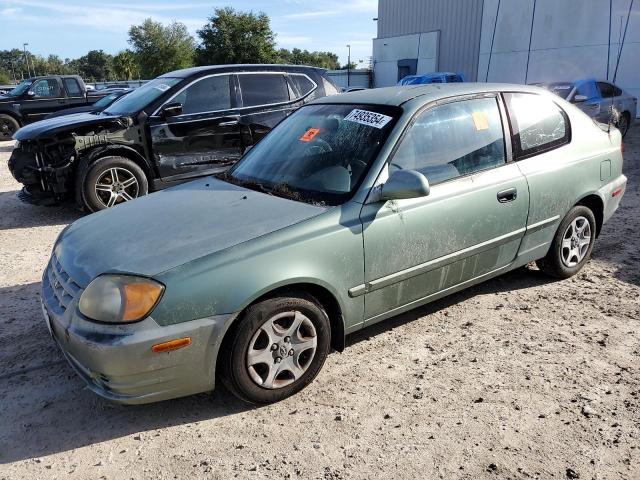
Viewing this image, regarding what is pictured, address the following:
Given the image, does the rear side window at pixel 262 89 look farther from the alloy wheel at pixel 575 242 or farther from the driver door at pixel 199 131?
the alloy wheel at pixel 575 242

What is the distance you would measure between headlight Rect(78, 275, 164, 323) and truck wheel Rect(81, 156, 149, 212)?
407 centimetres

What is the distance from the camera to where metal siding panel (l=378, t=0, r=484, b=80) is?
2536cm

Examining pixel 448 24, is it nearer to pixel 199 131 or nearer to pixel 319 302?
pixel 199 131

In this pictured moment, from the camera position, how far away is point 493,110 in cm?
367

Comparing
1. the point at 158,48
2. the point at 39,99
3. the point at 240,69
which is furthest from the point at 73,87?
the point at 158,48

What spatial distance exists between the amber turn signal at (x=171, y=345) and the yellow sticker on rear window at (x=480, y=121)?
2.38 metres

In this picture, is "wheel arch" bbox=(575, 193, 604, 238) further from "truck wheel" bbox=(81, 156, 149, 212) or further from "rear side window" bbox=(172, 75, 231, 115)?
"truck wheel" bbox=(81, 156, 149, 212)

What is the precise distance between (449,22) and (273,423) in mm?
28384

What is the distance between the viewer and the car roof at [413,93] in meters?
3.42

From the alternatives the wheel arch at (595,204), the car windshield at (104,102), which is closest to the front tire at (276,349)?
the wheel arch at (595,204)

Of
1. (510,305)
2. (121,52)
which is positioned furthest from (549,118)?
(121,52)

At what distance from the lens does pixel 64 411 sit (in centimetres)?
A: 278

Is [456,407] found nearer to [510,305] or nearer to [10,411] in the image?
[510,305]

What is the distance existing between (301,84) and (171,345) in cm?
558
